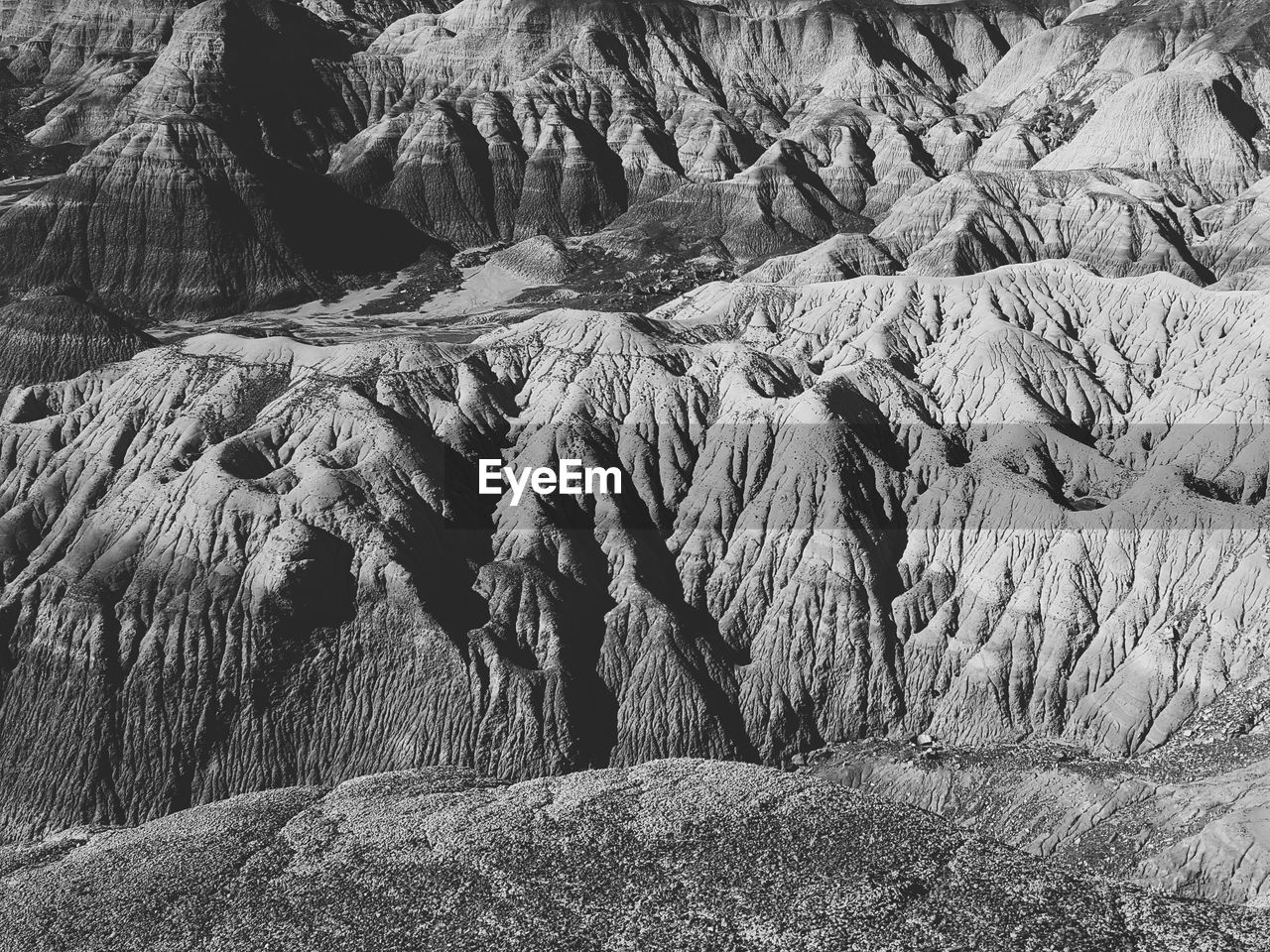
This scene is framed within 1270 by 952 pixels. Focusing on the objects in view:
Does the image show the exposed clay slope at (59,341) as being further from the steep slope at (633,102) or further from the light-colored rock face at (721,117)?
the steep slope at (633,102)

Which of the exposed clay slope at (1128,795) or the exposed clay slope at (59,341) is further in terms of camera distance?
the exposed clay slope at (59,341)

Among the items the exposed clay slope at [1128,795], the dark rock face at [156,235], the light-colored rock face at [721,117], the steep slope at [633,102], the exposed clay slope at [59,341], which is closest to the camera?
the exposed clay slope at [1128,795]

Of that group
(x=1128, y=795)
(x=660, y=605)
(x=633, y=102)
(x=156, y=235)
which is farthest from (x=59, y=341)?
(x=633, y=102)

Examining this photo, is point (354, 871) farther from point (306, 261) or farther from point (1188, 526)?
point (306, 261)

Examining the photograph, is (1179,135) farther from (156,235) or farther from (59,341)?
(59,341)

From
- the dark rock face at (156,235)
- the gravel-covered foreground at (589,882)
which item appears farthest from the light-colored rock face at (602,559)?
the dark rock face at (156,235)

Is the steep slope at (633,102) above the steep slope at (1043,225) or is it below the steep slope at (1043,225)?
above

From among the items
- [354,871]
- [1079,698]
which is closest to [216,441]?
[354,871]
